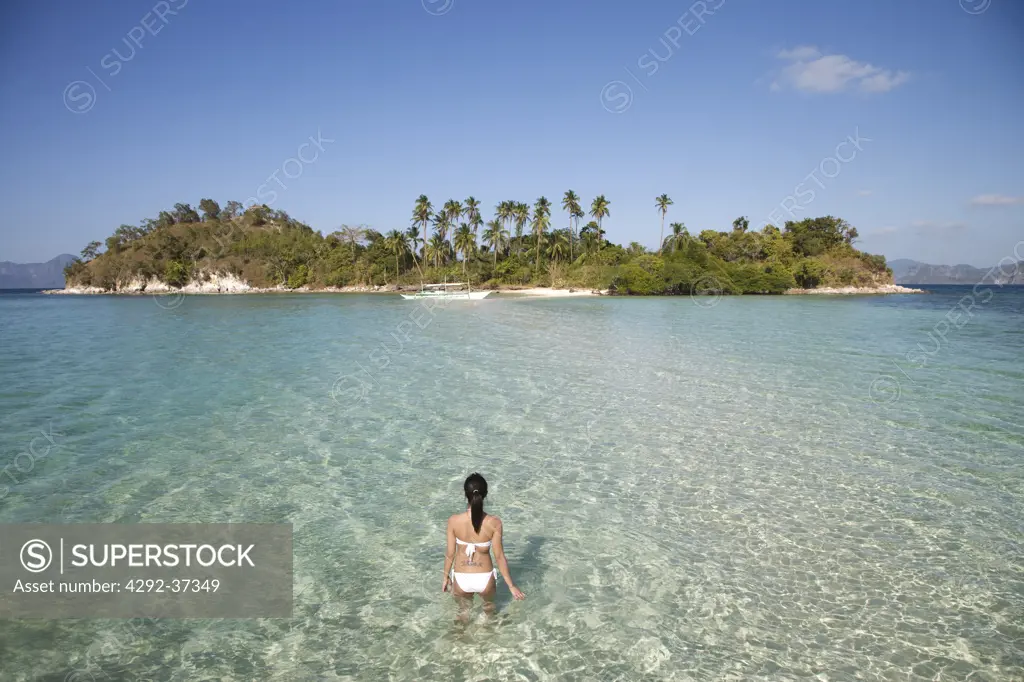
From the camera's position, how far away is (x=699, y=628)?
496 cm

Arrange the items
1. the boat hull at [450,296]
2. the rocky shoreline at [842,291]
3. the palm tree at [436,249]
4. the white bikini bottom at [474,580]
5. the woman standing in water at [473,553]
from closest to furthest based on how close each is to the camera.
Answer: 1. the woman standing in water at [473,553]
2. the white bikini bottom at [474,580]
3. the boat hull at [450,296]
4. the rocky shoreline at [842,291]
5. the palm tree at [436,249]

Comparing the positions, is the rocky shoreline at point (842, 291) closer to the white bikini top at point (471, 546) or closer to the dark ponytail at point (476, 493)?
the white bikini top at point (471, 546)

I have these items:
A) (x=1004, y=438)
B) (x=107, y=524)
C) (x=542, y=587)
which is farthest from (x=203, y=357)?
(x=1004, y=438)

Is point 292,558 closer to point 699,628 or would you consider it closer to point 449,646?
point 449,646

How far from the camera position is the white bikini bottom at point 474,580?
4.84 m

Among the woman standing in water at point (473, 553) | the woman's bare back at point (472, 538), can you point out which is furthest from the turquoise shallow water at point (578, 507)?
the woman's bare back at point (472, 538)

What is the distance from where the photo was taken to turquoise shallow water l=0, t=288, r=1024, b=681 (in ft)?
15.2

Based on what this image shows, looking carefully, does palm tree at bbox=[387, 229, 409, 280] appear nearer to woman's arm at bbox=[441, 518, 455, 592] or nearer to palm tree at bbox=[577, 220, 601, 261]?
palm tree at bbox=[577, 220, 601, 261]

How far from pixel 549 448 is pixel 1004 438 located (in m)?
8.98

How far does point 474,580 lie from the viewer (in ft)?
15.9

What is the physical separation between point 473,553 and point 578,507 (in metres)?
3.21

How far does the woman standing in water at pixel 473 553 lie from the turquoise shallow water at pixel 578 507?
0.38 m

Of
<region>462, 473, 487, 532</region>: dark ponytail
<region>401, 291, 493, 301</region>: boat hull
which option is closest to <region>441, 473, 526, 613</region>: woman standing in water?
<region>462, 473, 487, 532</region>: dark ponytail

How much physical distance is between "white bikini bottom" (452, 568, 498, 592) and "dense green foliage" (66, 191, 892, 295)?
288 ft
